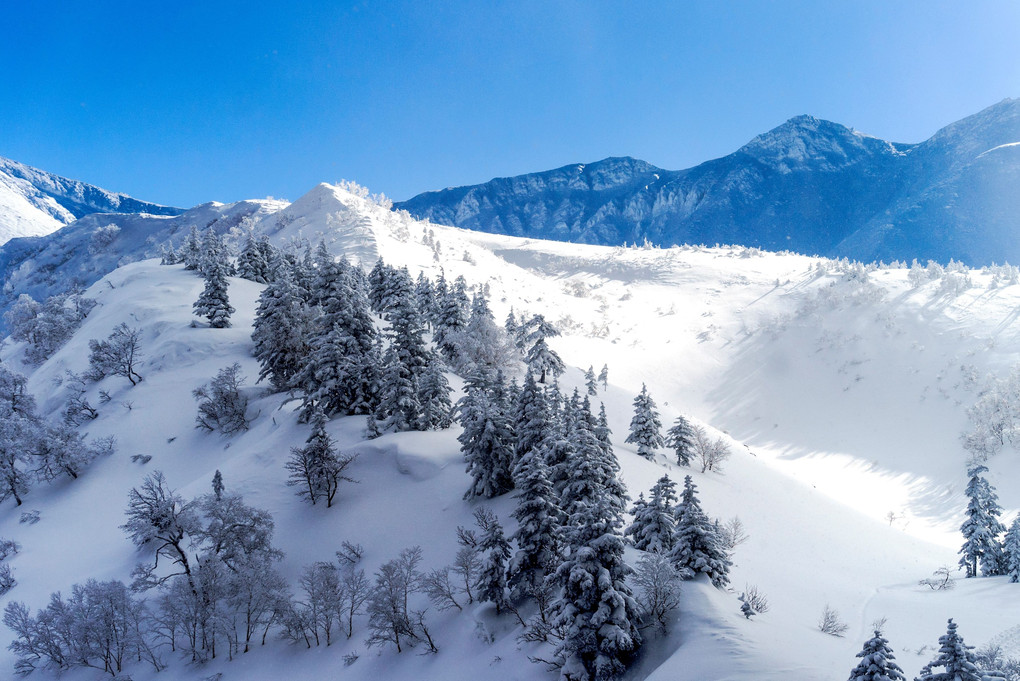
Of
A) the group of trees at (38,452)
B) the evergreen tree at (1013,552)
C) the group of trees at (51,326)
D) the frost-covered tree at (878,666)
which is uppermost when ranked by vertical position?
the group of trees at (51,326)

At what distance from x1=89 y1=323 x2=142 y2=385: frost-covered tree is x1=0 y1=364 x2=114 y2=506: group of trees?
798 cm

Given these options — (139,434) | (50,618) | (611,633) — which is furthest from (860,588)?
(139,434)

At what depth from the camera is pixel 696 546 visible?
14.5 meters

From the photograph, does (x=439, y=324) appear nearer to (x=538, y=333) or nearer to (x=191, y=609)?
(x=538, y=333)

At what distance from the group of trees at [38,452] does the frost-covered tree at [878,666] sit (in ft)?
159

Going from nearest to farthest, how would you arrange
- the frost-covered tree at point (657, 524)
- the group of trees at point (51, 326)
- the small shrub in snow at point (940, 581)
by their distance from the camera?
1. the frost-covered tree at point (657, 524)
2. the small shrub in snow at point (940, 581)
3. the group of trees at point (51, 326)

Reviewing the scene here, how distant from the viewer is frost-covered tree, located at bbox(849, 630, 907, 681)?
7.72 meters

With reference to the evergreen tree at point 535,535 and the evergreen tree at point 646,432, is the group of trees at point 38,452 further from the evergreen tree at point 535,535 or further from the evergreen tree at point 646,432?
the evergreen tree at point 646,432

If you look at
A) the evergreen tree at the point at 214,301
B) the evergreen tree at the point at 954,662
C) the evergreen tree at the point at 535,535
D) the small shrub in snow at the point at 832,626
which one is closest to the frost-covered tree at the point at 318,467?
the evergreen tree at the point at 535,535

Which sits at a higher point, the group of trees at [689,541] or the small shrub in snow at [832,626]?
the group of trees at [689,541]

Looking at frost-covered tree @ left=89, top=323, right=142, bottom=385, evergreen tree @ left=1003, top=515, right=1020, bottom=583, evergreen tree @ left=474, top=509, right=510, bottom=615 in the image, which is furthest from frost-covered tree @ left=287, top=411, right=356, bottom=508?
frost-covered tree @ left=89, top=323, right=142, bottom=385

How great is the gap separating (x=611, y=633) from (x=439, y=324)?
Answer: 39151 mm

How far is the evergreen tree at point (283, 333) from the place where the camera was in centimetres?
3900

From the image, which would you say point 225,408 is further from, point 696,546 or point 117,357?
point 696,546
